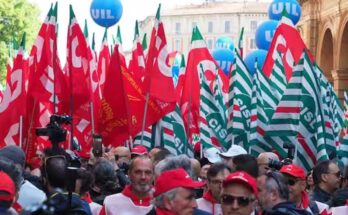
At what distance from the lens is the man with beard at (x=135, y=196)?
7961mm

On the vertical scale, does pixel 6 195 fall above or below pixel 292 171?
above

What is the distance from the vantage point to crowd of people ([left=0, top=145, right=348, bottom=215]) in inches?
243

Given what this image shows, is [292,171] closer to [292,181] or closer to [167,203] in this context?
[292,181]

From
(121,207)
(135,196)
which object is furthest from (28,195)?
(135,196)

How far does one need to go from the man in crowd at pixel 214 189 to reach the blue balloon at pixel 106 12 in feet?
41.8

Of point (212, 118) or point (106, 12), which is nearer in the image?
point (212, 118)

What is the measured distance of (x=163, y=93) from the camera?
15.3 metres

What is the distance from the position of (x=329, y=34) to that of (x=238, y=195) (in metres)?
30.3

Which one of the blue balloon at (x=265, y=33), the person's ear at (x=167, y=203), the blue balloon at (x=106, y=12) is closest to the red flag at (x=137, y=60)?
the blue balloon at (x=106, y=12)

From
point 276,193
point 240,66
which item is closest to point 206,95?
point 240,66

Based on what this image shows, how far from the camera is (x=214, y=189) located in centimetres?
812

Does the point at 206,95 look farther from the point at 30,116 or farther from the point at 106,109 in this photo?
the point at 30,116

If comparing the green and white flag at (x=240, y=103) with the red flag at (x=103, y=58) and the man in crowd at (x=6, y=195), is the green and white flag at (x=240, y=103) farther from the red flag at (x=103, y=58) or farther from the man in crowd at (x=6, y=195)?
the man in crowd at (x=6, y=195)

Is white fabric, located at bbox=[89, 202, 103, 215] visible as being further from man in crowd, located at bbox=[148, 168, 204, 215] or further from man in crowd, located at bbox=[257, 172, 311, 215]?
man in crowd, located at bbox=[148, 168, 204, 215]
